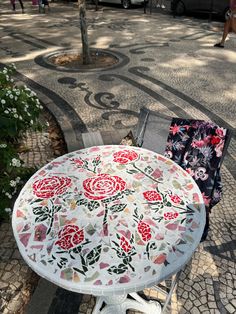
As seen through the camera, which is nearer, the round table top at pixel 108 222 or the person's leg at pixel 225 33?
the round table top at pixel 108 222

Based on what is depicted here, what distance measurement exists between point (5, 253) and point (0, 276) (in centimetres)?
24

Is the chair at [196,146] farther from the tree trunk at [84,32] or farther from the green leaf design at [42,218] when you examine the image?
the tree trunk at [84,32]

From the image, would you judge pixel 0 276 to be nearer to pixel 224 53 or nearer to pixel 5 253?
pixel 5 253

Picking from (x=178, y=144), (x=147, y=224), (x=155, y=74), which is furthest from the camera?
(x=155, y=74)

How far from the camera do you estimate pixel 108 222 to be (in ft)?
6.04

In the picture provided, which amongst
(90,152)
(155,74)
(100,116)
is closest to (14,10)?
(155,74)

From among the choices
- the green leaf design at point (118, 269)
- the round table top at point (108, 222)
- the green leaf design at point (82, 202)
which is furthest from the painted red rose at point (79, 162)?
the green leaf design at point (118, 269)

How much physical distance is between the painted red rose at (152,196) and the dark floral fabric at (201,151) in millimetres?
655

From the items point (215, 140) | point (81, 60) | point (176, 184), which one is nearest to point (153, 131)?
point (215, 140)

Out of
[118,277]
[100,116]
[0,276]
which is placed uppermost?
[118,277]

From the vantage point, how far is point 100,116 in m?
5.07

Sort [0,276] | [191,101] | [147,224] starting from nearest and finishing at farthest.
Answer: [147,224] < [0,276] < [191,101]

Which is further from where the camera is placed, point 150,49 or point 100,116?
point 150,49

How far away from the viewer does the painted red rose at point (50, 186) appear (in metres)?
2.07
